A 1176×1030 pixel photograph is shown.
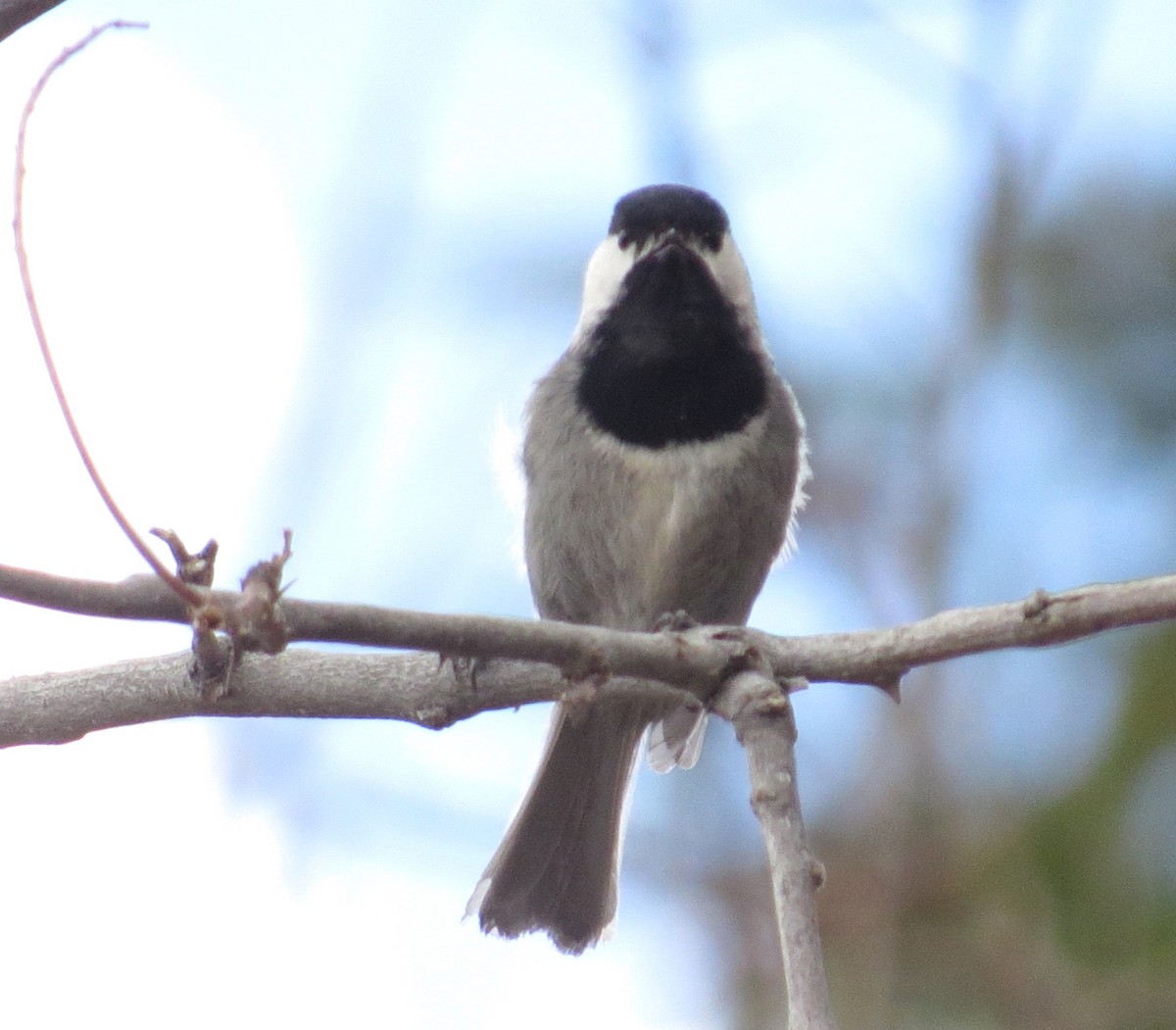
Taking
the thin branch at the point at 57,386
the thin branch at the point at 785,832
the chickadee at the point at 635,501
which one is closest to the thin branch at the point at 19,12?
the thin branch at the point at 57,386

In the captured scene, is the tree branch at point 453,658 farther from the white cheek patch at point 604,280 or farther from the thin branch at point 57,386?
A: the white cheek patch at point 604,280

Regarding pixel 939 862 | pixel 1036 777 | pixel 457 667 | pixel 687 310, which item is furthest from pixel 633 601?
pixel 1036 777

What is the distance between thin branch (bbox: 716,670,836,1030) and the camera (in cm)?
193

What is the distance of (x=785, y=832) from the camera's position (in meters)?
2.19

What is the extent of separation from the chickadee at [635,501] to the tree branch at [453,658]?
80 cm

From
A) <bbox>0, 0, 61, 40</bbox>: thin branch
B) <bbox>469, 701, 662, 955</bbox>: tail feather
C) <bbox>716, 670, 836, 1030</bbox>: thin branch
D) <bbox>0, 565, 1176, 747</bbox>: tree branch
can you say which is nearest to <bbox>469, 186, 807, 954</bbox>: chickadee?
<bbox>469, 701, 662, 955</bbox>: tail feather

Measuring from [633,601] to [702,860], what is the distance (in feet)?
3.85

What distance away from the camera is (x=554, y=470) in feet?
12.5

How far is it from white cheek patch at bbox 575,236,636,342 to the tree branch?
1.38m

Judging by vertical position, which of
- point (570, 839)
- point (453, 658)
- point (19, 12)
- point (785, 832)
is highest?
point (19, 12)

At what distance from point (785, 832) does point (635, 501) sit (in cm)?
160

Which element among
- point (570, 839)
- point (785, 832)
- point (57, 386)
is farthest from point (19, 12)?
point (570, 839)

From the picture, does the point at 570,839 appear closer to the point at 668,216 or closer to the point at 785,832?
the point at 668,216

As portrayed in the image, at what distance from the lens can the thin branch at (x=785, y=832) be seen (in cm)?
193
